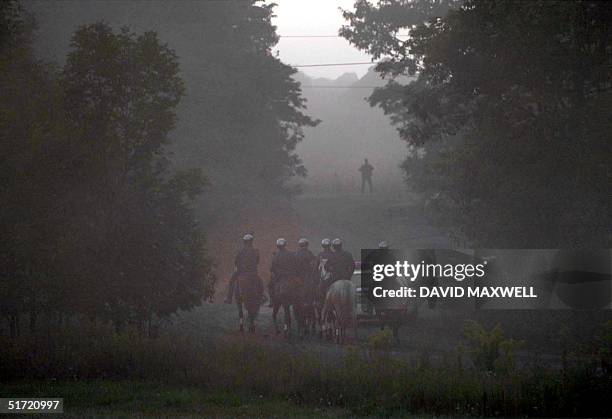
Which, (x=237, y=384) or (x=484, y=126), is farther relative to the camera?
(x=484, y=126)

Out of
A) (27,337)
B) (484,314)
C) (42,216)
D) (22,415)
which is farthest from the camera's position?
(484,314)

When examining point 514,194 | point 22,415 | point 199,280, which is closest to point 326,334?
point 199,280

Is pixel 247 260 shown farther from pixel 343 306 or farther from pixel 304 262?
pixel 343 306

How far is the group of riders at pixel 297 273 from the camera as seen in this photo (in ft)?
69.4

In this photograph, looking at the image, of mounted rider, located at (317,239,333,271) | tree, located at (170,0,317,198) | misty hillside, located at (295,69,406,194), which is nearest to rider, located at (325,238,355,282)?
mounted rider, located at (317,239,333,271)

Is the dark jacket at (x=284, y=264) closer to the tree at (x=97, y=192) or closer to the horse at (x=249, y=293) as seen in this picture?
the horse at (x=249, y=293)

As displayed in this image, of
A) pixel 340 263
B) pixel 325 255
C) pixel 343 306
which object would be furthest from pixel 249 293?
pixel 343 306

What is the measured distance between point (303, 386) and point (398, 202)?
1715 inches

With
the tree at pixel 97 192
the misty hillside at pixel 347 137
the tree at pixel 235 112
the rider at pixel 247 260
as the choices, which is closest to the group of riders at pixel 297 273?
the rider at pixel 247 260

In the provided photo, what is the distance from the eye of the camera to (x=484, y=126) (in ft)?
71.6

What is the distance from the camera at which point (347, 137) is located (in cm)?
14050

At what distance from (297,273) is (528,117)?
689cm

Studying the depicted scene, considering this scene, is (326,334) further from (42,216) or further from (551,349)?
(42,216)

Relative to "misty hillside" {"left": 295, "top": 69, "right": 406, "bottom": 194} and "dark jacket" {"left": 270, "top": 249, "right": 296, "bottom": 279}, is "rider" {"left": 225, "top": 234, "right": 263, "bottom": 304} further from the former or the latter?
"misty hillside" {"left": 295, "top": 69, "right": 406, "bottom": 194}
